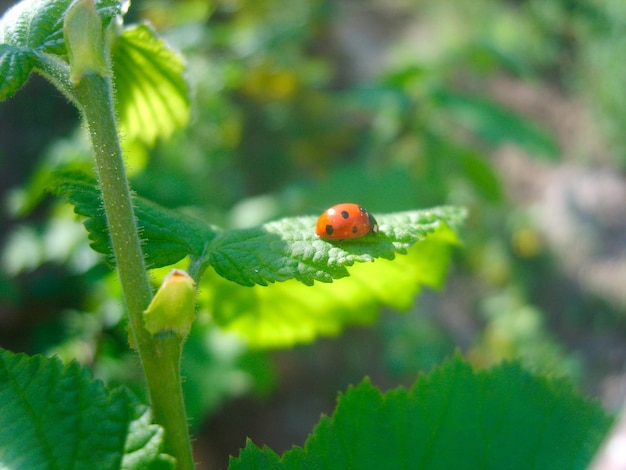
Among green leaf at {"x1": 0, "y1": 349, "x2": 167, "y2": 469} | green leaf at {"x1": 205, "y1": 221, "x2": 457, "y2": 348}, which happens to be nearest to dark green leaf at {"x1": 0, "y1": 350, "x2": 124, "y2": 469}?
green leaf at {"x1": 0, "y1": 349, "x2": 167, "y2": 469}

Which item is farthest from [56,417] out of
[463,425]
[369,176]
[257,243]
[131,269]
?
[369,176]

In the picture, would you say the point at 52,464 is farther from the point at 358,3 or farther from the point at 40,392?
the point at 358,3

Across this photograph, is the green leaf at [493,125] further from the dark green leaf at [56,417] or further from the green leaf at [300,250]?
the dark green leaf at [56,417]

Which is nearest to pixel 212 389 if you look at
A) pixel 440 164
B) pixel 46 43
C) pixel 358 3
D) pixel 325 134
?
pixel 440 164

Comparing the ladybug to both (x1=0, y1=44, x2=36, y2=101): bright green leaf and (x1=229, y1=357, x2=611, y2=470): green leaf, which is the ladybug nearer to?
(x1=229, y1=357, x2=611, y2=470): green leaf

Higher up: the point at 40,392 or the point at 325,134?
the point at 325,134

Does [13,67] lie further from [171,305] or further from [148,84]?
[148,84]
